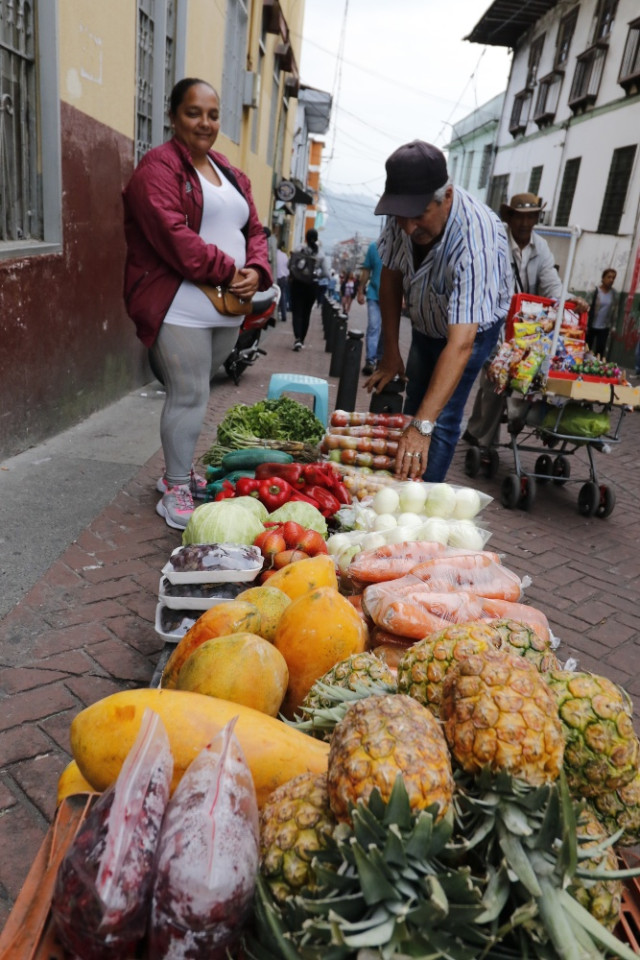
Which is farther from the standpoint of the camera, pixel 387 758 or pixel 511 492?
pixel 511 492

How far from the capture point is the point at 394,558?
9.19 ft

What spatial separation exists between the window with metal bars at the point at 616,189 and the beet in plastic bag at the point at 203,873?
18.5 m

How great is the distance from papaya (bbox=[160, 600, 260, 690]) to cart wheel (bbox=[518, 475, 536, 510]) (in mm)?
4333

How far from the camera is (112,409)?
7172mm

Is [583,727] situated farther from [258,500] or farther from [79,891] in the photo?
[258,500]

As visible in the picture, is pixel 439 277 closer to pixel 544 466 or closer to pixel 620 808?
pixel 620 808

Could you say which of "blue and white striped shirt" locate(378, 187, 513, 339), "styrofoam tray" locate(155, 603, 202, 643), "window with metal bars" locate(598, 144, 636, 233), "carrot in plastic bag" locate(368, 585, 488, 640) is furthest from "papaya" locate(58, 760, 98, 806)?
"window with metal bars" locate(598, 144, 636, 233)

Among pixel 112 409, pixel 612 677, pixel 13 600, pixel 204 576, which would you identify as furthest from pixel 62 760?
pixel 112 409

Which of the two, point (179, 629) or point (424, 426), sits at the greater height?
point (424, 426)

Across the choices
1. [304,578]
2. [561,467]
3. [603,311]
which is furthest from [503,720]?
[603,311]

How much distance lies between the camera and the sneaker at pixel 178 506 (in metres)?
4.45

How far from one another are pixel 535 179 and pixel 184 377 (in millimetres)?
22373

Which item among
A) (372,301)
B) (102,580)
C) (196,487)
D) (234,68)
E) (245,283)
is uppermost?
(234,68)

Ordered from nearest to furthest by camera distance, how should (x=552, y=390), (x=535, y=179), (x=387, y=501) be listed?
(x=387, y=501) < (x=552, y=390) < (x=535, y=179)
